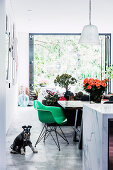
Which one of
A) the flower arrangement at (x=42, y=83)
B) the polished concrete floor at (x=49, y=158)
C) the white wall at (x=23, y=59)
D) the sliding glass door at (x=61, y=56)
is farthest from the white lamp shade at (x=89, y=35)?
the white wall at (x=23, y=59)

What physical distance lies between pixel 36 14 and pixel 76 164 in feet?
19.1

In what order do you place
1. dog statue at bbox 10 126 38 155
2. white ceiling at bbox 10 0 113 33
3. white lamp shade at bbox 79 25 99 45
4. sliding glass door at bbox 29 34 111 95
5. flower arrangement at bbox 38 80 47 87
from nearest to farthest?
dog statue at bbox 10 126 38 155
white lamp shade at bbox 79 25 99 45
white ceiling at bbox 10 0 113 33
flower arrangement at bbox 38 80 47 87
sliding glass door at bbox 29 34 111 95

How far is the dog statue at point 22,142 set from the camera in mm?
3883

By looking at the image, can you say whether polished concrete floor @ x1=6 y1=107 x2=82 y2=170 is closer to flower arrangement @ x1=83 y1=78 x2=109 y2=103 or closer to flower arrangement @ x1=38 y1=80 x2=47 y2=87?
flower arrangement @ x1=83 y1=78 x2=109 y2=103

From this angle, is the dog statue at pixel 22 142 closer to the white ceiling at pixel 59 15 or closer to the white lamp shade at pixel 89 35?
the white lamp shade at pixel 89 35

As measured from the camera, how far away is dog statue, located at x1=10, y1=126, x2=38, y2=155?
3.88 meters

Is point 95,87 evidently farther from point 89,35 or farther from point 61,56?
point 61,56

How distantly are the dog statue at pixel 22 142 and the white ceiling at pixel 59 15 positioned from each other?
4.18 m

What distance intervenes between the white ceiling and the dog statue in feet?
13.7

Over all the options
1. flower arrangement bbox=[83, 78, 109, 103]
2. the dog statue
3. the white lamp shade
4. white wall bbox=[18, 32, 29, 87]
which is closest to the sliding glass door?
white wall bbox=[18, 32, 29, 87]

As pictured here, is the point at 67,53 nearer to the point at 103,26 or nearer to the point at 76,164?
the point at 103,26

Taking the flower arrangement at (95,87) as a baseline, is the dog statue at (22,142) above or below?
below

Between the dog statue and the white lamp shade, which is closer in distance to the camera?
the dog statue

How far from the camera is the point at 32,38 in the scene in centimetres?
1118
